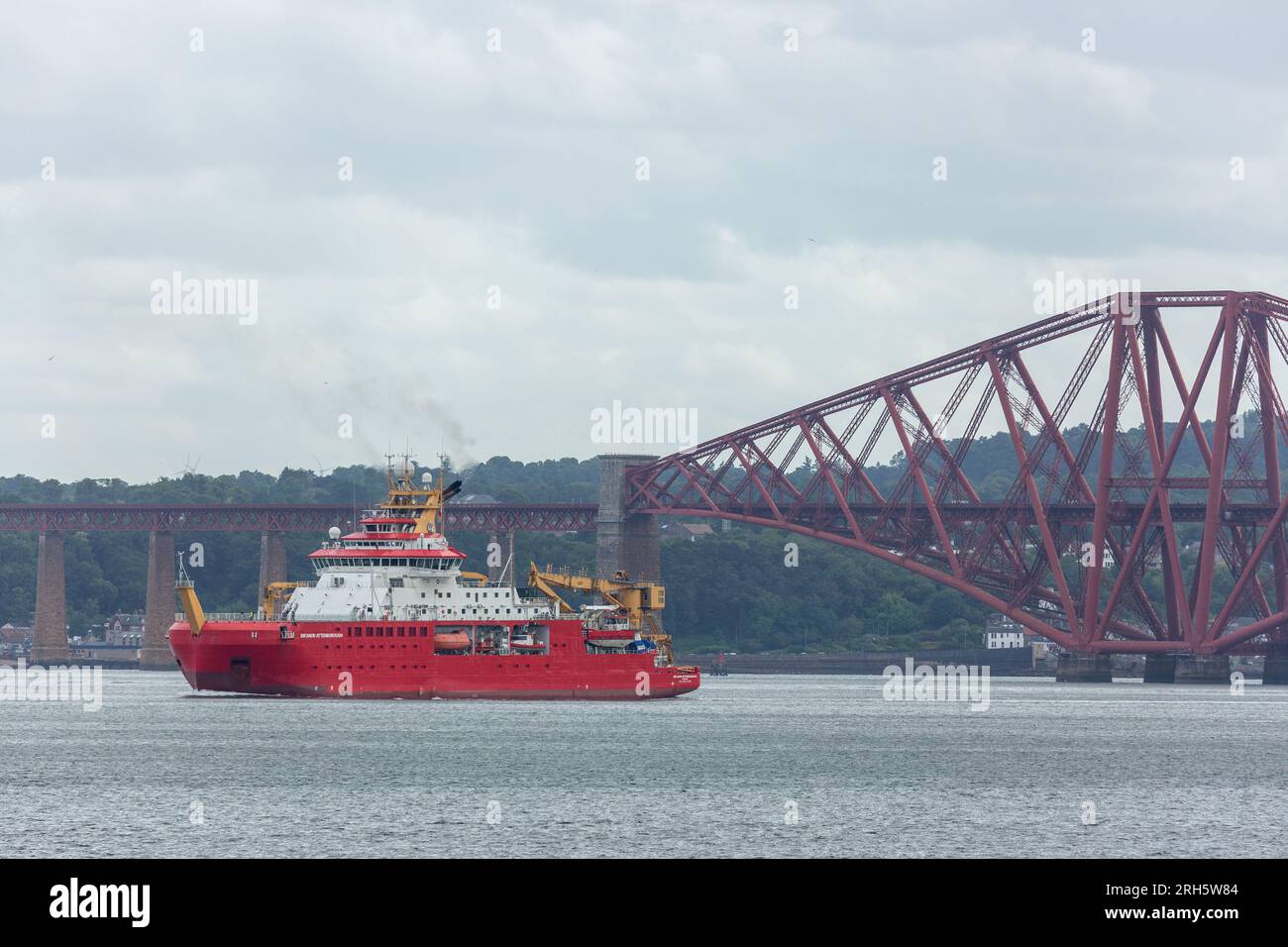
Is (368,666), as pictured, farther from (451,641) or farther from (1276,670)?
(1276,670)

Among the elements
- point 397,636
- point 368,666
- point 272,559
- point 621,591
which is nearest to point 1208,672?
point 621,591

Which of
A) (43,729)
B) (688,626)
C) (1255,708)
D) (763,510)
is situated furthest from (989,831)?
(688,626)

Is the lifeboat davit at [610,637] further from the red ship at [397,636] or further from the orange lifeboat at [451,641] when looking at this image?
the orange lifeboat at [451,641]

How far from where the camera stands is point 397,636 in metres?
93.1

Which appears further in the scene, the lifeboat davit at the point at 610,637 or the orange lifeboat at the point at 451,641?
the lifeboat davit at the point at 610,637

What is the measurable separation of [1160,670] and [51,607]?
266 feet

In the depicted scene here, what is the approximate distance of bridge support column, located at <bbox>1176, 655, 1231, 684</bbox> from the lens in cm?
12838

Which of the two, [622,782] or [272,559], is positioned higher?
[272,559]

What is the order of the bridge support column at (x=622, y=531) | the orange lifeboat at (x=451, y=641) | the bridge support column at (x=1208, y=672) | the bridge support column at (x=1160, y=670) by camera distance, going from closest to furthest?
the orange lifeboat at (x=451, y=641) → the bridge support column at (x=1208, y=672) → the bridge support column at (x=1160, y=670) → the bridge support column at (x=622, y=531)

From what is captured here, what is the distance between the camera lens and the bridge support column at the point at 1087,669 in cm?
13525

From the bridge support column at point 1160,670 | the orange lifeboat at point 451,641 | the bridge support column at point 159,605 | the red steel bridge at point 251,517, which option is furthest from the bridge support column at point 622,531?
the orange lifeboat at point 451,641

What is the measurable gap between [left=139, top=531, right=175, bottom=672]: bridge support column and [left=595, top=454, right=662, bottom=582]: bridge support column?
1219 inches

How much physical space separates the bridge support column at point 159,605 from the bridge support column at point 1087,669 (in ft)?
206

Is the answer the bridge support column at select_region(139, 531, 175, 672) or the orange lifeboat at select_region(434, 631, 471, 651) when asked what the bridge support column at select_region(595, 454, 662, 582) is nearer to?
the bridge support column at select_region(139, 531, 175, 672)
